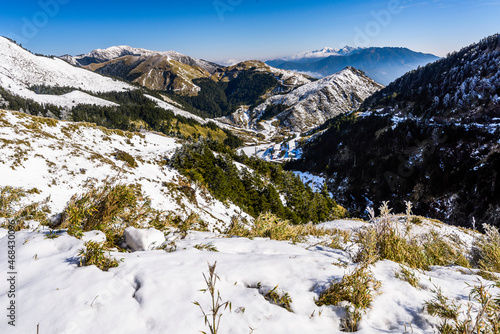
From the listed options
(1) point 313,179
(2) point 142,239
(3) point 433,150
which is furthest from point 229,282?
(3) point 433,150

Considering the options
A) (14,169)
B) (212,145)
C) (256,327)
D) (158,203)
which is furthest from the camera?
(212,145)

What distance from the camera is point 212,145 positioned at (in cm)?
4712

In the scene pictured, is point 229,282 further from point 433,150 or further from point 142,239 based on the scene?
point 433,150

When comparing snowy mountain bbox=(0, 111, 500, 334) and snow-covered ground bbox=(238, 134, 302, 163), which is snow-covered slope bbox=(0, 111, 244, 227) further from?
snow-covered ground bbox=(238, 134, 302, 163)

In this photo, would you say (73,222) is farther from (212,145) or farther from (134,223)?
(212,145)

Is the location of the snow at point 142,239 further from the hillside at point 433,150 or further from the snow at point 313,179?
the snow at point 313,179

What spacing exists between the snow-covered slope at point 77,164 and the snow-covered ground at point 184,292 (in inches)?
287

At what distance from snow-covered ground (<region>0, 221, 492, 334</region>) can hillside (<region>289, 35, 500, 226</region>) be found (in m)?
87.1

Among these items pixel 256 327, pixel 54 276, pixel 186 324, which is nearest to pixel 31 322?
pixel 54 276

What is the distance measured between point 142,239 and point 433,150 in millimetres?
116631

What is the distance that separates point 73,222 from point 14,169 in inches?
696

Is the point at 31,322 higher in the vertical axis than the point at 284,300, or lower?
higher

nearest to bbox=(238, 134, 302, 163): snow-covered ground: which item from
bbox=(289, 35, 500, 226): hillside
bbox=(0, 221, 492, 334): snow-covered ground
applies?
bbox=(289, 35, 500, 226): hillside

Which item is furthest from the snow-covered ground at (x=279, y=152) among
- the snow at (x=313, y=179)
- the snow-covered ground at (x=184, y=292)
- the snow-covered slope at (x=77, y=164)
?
the snow-covered ground at (x=184, y=292)
